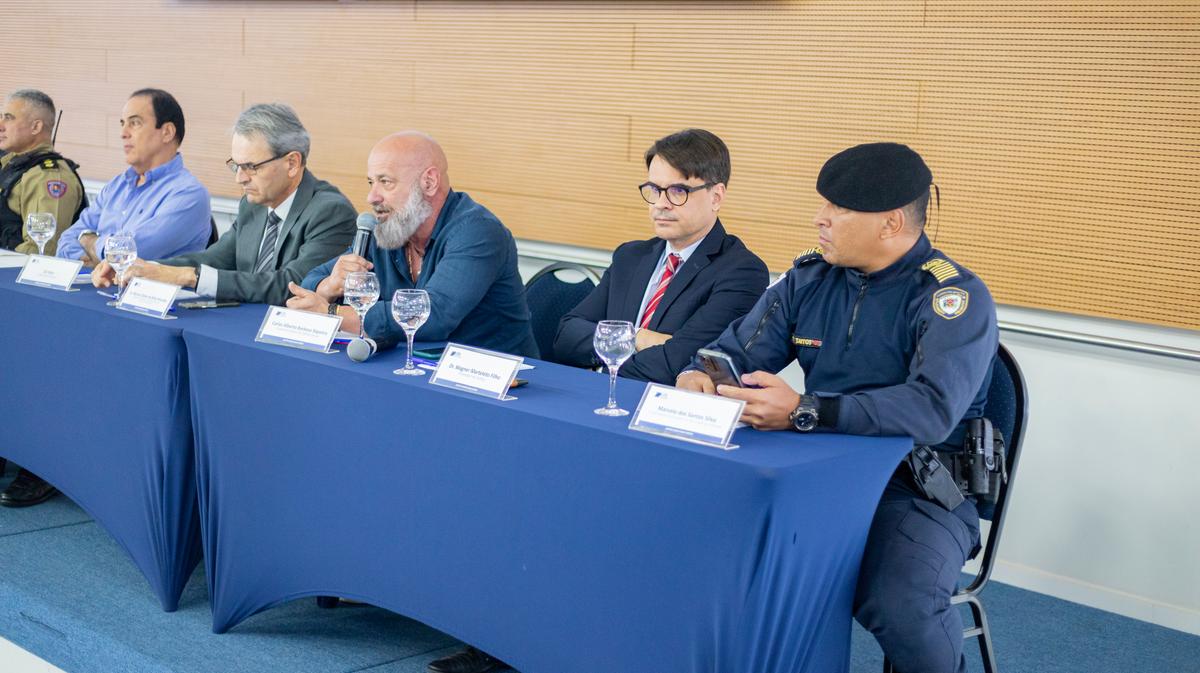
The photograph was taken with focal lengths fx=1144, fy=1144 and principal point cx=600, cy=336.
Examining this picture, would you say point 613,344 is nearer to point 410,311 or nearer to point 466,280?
point 410,311

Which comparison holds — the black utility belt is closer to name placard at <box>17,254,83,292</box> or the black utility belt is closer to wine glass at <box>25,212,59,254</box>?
name placard at <box>17,254,83,292</box>

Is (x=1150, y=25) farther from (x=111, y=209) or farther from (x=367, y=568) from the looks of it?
(x=111, y=209)

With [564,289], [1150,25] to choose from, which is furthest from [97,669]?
[1150,25]

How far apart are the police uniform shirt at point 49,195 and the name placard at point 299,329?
2340 mm

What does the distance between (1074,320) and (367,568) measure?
2.09 metres

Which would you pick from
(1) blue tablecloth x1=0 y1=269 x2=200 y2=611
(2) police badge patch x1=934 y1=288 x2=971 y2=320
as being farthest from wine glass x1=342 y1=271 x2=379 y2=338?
(2) police badge patch x1=934 y1=288 x2=971 y2=320

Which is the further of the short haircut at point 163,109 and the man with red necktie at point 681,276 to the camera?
the short haircut at point 163,109

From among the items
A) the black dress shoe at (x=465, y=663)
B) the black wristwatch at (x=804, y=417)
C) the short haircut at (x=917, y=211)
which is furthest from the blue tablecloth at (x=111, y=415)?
the short haircut at (x=917, y=211)

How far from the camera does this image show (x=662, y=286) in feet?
10.3

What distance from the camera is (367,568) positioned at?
2.42m

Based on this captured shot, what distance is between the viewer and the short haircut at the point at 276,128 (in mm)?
3564

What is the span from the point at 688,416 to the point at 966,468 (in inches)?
27.4

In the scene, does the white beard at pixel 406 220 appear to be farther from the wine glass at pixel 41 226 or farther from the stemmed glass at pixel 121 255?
the wine glass at pixel 41 226

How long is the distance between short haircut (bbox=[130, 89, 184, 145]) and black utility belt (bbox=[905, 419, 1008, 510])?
309 cm
